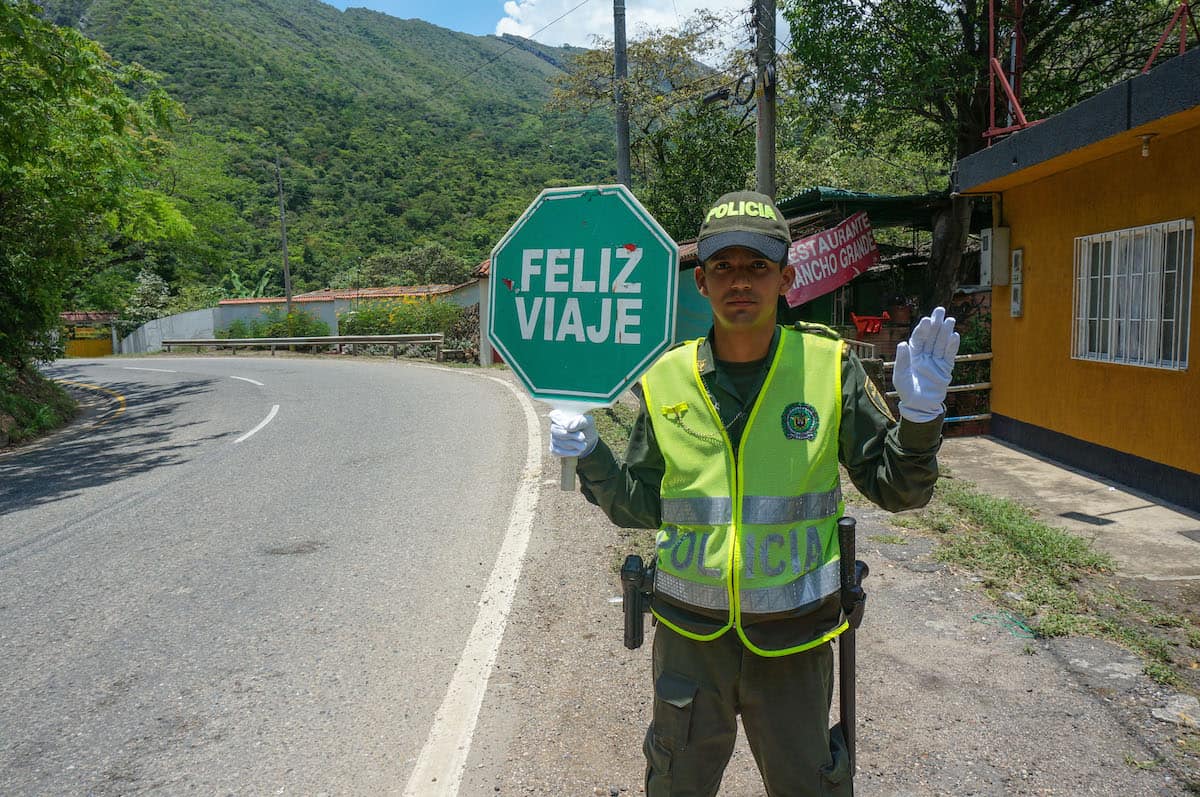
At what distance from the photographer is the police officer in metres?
1.97

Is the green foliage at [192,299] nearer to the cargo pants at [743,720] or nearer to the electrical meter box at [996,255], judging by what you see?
the electrical meter box at [996,255]

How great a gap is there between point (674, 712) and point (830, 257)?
10894 millimetres

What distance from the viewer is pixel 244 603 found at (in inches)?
184

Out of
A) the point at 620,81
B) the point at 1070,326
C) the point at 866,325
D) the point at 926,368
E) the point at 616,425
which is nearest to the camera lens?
the point at 926,368

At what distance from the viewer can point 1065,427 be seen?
803cm

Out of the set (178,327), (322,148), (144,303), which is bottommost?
(178,327)

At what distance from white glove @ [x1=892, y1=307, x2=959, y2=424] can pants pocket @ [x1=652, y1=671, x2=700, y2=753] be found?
A: 0.82 meters

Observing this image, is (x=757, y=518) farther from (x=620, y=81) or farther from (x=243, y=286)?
(x=243, y=286)

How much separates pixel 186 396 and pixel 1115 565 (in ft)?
51.9

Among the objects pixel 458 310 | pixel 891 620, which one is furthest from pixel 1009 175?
pixel 458 310

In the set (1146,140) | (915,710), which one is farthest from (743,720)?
(1146,140)

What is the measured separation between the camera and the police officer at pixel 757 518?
1975mm

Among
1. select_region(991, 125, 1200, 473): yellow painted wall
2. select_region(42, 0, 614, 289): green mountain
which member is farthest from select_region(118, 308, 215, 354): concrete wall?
select_region(991, 125, 1200, 473): yellow painted wall

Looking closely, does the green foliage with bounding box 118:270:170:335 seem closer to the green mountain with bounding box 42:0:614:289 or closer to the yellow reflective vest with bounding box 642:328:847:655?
the green mountain with bounding box 42:0:614:289
